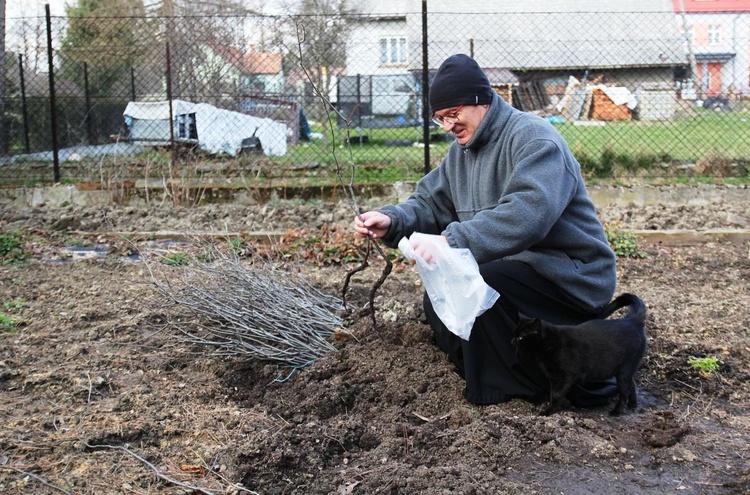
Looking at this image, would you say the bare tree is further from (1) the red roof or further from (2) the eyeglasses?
(1) the red roof

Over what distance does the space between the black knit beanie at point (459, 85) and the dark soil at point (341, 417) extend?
1.23 metres

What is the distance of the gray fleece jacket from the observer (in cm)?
307

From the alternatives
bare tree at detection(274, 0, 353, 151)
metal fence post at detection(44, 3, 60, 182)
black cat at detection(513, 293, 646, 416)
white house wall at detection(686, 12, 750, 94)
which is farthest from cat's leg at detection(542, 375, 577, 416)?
white house wall at detection(686, 12, 750, 94)

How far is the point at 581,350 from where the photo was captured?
317 centimetres

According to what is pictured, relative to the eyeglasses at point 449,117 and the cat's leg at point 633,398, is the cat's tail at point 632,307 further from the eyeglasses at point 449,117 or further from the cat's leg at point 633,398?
the eyeglasses at point 449,117

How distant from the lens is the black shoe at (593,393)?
341 cm

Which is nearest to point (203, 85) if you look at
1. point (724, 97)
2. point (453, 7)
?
point (724, 97)

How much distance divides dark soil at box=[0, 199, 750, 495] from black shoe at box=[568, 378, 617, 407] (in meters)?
0.05

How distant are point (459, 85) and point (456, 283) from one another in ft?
2.73

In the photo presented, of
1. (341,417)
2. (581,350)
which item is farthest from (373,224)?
(581,350)

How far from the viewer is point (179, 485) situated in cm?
263

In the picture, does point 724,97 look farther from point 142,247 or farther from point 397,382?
point 397,382

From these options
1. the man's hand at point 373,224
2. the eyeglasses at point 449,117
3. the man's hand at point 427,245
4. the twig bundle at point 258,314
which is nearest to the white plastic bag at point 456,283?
the man's hand at point 427,245

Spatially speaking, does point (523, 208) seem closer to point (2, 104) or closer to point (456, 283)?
point (456, 283)
